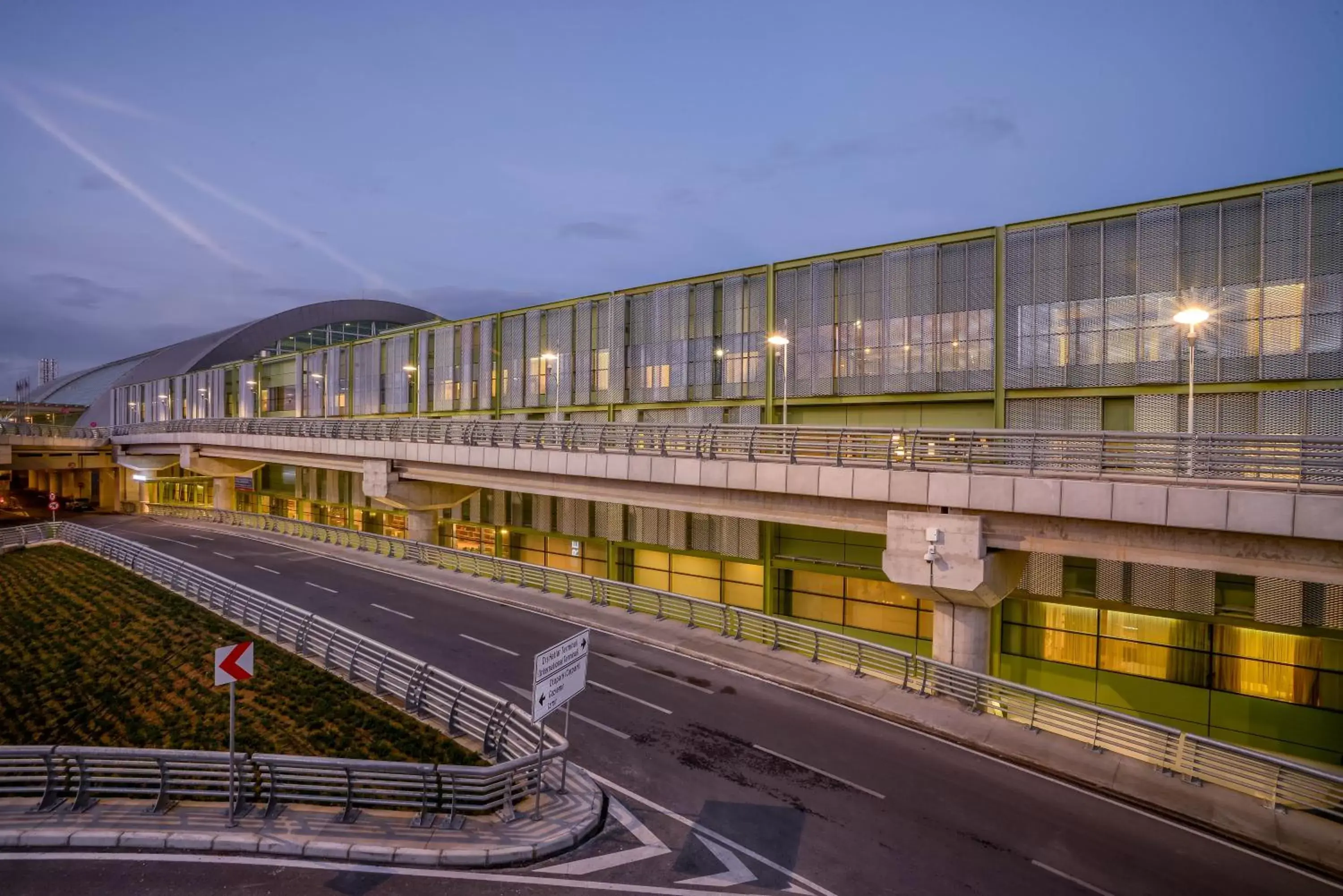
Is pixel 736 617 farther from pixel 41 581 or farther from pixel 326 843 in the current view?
pixel 41 581

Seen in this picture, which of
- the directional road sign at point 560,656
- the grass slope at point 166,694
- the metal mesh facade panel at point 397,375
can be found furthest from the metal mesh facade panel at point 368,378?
the directional road sign at point 560,656

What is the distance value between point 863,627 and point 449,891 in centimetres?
2034

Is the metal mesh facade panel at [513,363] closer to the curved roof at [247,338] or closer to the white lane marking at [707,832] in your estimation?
the white lane marking at [707,832]

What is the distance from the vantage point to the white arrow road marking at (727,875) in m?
8.95

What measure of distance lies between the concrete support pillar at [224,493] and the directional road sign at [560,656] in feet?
198

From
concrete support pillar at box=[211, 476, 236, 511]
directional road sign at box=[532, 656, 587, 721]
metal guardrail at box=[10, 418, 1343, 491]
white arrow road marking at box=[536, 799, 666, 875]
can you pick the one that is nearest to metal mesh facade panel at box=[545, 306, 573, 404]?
metal guardrail at box=[10, 418, 1343, 491]

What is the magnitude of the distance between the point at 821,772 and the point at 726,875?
11.9 feet

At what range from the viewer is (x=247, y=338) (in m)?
82.9

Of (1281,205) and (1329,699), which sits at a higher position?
(1281,205)

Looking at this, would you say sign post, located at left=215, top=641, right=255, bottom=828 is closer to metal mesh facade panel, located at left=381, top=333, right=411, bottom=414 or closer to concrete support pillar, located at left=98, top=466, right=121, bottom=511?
metal mesh facade panel, located at left=381, top=333, right=411, bottom=414

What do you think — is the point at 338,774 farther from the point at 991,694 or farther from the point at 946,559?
the point at 991,694

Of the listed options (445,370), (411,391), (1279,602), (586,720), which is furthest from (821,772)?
(411,391)

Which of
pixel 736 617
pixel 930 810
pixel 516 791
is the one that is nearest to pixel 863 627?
pixel 736 617

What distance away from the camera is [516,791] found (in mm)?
10594
